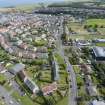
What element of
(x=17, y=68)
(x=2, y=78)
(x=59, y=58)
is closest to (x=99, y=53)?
(x=59, y=58)

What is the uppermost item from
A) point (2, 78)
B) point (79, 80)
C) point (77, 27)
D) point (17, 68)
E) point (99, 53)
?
point (17, 68)

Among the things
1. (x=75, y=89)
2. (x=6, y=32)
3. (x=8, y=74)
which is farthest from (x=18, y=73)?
(x=6, y=32)

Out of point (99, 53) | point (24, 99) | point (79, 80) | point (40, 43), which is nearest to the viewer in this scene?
point (24, 99)

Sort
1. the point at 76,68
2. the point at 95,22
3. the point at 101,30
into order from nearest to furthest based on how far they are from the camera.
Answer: the point at 76,68 < the point at 101,30 < the point at 95,22

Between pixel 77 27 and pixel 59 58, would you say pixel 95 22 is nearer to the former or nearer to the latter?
pixel 77 27

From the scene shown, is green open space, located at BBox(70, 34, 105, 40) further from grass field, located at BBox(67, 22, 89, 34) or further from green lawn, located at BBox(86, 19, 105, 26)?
green lawn, located at BBox(86, 19, 105, 26)

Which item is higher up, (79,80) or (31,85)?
(31,85)

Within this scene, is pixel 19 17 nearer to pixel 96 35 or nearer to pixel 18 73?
pixel 96 35

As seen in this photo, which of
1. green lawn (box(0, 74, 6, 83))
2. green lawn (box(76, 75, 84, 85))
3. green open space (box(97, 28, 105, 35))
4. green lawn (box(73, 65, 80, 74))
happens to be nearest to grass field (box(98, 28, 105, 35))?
green open space (box(97, 28, 105, 35))

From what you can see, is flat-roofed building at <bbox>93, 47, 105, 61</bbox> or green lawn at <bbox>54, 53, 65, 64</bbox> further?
flat-roofed building at <bbox>93, 47, 105, 61</bbox>

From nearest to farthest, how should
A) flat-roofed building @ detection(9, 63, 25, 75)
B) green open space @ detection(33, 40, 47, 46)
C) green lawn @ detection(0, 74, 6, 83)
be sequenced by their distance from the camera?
1. green lawn @ detection(0, 74, 6, 83)
2. flat-roofed building @ detection(9, 63, 25, 75)
3. green open space @ detection(33, 40, 47, 46)

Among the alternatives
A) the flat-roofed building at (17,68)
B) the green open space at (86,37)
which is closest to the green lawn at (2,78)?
the flat-roofed building at (17,68)

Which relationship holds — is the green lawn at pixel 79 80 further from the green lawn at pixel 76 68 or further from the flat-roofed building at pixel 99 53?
the flat-roofed building at pixel 99 53
